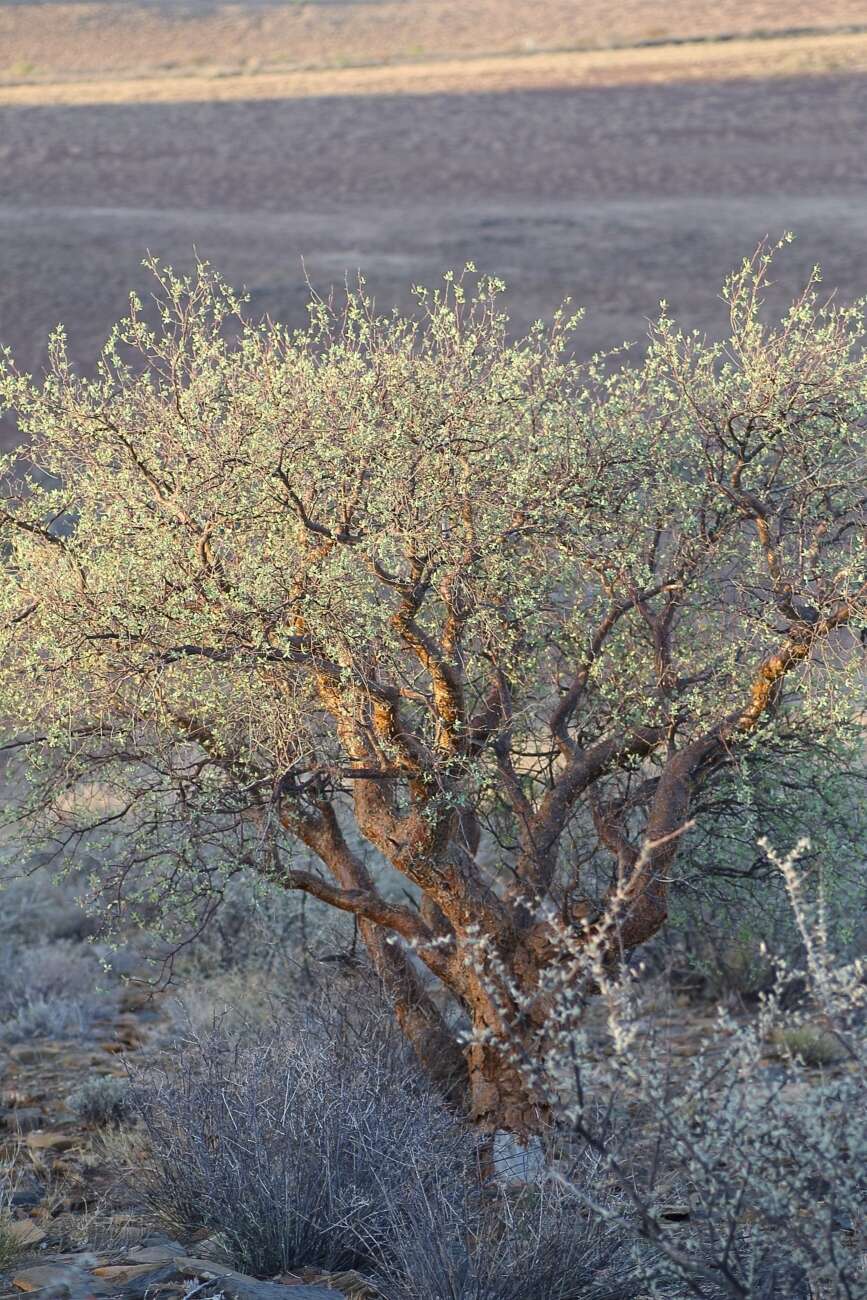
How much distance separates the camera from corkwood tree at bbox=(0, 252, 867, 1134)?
7340 millimetres

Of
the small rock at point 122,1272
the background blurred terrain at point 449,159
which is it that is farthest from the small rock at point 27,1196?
the background blurred terrain at point 449,159

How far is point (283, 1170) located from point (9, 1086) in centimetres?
462

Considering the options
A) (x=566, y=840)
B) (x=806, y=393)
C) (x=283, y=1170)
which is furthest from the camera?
(x=566, y=840)

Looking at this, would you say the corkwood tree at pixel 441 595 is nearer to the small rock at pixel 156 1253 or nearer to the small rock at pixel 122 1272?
the small rock at pixel 156 1253

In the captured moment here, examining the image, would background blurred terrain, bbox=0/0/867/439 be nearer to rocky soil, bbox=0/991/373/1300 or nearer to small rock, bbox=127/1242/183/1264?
rocky soil, bbox=0/991/373/1300

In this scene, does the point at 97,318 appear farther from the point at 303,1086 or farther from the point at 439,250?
the point at 303,1086

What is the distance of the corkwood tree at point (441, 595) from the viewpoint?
734 centimetres

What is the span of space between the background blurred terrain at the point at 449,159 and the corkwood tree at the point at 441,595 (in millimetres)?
18465

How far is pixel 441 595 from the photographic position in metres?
7.35

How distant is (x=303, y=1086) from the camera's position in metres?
6.86

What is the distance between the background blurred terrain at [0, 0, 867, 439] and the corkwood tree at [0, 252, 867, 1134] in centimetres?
1846

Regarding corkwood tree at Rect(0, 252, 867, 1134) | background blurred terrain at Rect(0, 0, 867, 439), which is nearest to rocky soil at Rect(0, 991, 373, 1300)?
corkwood tree at Rect(0, 252, 867, 1134)

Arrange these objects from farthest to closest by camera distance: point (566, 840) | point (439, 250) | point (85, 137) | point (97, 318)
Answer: point (85, 137) < point (439, 250) < point (97, 318) < point (566, 840)

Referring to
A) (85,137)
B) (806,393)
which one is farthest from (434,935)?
(85,137)
